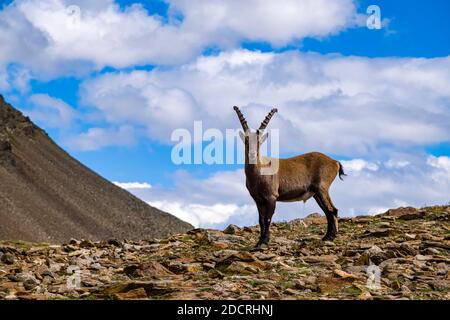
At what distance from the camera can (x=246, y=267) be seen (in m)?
16.2

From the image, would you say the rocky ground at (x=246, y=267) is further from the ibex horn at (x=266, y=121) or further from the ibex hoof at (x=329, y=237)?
the ibex horn at (x=266, y=121)

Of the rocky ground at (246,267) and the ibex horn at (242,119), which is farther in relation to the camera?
the ibex horn at (242,119)

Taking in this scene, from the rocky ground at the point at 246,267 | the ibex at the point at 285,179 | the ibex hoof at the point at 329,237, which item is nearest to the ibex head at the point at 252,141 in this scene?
the ibex at the point at 285,179

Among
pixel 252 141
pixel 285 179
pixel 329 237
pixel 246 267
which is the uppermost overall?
pixel 252 141

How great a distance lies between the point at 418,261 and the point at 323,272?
2616 millimetres

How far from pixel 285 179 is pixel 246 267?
6.68 meters

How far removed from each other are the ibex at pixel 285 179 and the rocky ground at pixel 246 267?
94 centimetres

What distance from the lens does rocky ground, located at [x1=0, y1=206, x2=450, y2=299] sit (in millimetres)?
14164

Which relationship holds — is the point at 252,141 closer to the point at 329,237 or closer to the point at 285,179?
the point at 285,179

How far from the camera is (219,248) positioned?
71.1 feet

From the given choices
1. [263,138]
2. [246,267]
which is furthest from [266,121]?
[246,267]

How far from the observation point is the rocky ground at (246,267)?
14.2 meters

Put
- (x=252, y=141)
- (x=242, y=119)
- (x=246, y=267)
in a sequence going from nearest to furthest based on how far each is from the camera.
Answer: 1. (x=246, y=267)
2. (x=252, y=141)
3. (x=242, y=119)
